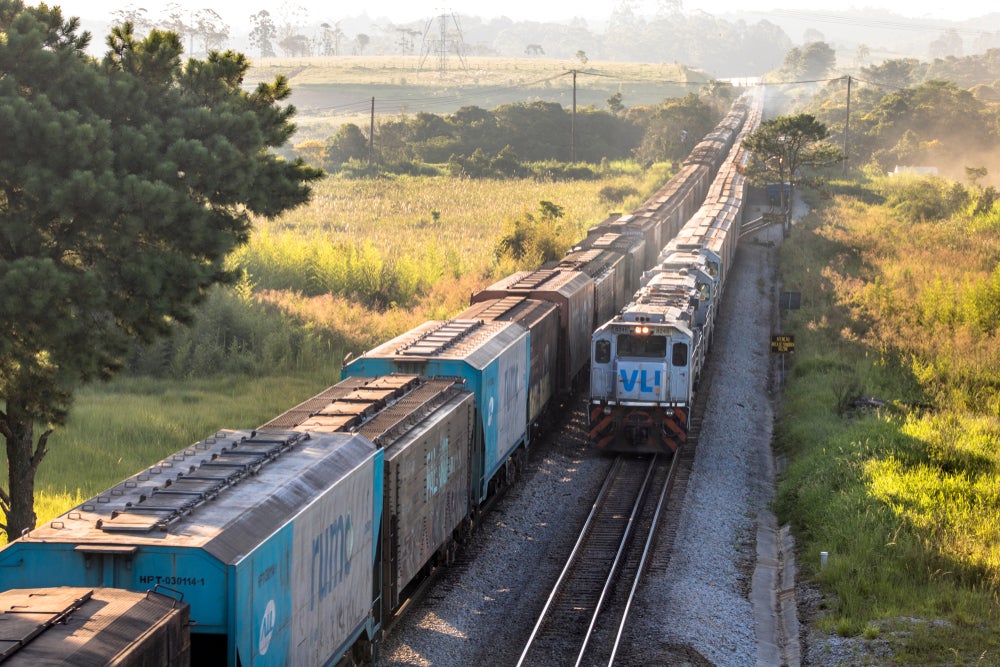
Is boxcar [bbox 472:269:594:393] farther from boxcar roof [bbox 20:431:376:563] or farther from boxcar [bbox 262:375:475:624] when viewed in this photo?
boxcar roof [bbox 20:431:376:563]

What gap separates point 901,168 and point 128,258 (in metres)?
101

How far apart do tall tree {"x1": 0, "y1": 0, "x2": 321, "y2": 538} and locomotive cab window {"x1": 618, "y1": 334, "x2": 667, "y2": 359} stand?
1052 centimetres

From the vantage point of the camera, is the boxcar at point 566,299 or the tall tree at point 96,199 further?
the boxcar at point 566,299

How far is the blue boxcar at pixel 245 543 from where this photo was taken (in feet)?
32.7

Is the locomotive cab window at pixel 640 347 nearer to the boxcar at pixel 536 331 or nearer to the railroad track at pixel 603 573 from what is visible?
the boxcar at pixel 536 331

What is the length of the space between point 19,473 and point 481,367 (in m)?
7.86

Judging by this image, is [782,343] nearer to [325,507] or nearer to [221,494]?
[325,507]

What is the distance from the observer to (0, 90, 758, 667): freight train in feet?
32.9

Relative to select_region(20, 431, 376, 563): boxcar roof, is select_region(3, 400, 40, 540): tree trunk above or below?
below

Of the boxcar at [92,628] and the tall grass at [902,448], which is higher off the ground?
the boxcar at [92,628]

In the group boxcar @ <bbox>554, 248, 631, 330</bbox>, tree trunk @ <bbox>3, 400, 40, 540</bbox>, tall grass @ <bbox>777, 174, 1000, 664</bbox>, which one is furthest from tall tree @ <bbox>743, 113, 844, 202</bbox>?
tree trunk @ <bbox>3, 400, 40, 540</bbox>

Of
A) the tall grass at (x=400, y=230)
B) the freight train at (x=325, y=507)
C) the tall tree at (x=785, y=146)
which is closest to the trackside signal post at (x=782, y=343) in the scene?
the freight train at (x=325, y=507)

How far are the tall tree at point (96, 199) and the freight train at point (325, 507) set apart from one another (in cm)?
300

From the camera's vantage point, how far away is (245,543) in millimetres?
10438
